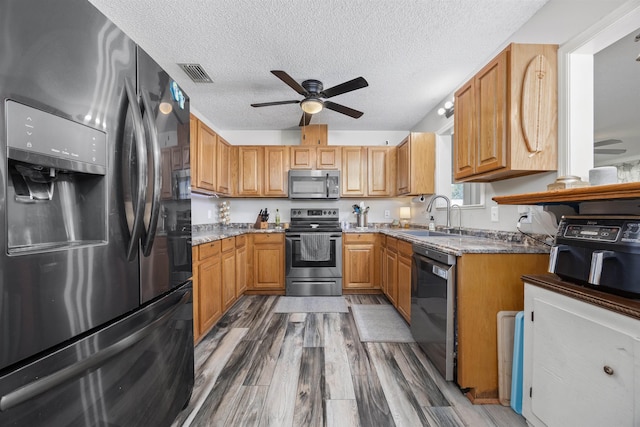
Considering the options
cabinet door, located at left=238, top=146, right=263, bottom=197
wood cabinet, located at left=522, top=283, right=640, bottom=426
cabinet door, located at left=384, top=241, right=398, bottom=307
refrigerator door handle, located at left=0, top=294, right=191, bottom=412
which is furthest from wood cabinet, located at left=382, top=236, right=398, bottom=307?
refrigerator door handle, located at left=0, top=294, right=191, bottom=412

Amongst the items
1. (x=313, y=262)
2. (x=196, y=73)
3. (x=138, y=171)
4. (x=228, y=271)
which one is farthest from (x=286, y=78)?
(x=313, y=262)

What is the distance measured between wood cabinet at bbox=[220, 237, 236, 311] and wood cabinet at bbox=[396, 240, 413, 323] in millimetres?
1830

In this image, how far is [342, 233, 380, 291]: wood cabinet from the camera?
3.51 m

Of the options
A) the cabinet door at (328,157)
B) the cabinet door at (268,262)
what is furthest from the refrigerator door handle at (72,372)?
the cabinet door at (328,157)

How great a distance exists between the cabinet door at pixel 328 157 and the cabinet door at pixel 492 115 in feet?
7.31

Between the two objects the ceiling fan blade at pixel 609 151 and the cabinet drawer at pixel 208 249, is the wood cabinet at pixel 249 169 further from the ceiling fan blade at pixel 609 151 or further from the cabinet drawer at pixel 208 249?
the ceiling fan blade at pixel 609 151

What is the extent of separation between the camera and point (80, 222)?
0.81 metres

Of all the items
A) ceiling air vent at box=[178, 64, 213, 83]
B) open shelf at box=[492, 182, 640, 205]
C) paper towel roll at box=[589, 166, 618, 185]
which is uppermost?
ceiling air vent at box=[178, 64, 213, 83]

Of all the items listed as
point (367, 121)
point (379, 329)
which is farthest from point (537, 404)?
point (367, 121)

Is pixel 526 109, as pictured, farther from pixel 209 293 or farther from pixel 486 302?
pixel 209 293

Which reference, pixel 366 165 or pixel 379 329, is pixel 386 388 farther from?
pixel 366 165

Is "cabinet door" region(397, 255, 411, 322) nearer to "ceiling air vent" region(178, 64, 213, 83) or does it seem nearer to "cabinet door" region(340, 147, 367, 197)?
"cabinet door" region(340, 147, 367, 197)

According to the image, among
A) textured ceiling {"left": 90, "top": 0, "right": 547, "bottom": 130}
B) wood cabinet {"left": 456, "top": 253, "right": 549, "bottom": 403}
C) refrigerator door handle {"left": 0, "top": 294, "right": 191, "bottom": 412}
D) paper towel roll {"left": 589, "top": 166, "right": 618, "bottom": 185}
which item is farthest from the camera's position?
textured ceiling {"left": 90, "top": 0, "right": 547, "bottom": 130}

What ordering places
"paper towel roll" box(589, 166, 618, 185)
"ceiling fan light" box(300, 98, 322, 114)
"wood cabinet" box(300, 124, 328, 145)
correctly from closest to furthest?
"paper towel roll" box(589, 166, 618, 185)
"ceiling fan light" box(300, 98, 322, 114)
"wood cabinet" box(300, 124, 328, 145)
